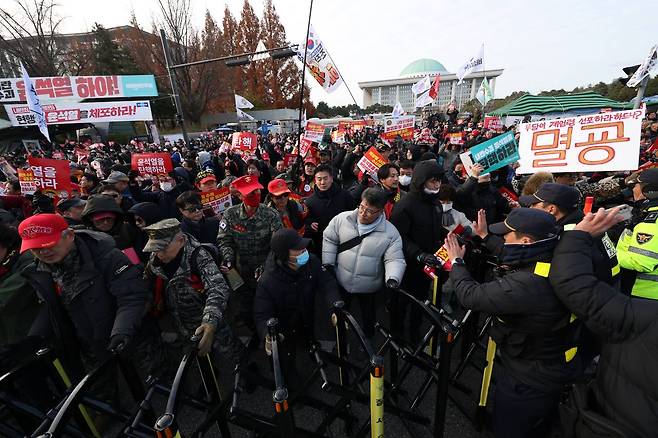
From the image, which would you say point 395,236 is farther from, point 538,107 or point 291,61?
point 291,61

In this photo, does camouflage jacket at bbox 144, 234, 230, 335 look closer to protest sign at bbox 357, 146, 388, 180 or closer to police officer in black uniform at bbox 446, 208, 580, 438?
police officer in black uniform at bbox 446, 208, 580, 438

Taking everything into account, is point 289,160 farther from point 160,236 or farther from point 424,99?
point 424,99

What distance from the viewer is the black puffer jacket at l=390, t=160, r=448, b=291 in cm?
344

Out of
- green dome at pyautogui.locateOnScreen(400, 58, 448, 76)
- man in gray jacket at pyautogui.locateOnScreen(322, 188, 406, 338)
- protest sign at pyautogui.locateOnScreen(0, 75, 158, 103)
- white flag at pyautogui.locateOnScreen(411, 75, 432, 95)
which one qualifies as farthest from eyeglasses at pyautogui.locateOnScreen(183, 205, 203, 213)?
green dome at pyautogui.locateOnScreen(400, 58, 448, 76)

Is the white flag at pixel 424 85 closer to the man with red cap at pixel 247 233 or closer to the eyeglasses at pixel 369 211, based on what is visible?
the man with red cap at pixel 247 233

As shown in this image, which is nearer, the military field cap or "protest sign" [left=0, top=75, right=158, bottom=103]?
the military field cap

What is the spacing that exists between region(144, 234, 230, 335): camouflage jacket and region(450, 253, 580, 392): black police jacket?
1937 millimetres

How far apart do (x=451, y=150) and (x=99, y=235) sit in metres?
9.36

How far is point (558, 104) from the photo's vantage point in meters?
19.5

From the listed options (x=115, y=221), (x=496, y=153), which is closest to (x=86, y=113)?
(x=115, y=221)

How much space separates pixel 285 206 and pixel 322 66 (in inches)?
264

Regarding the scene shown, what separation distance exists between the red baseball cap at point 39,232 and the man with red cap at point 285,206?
2284 millimetres

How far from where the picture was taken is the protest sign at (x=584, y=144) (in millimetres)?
3273

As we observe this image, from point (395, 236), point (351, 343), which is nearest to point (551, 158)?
point (395, 236)
